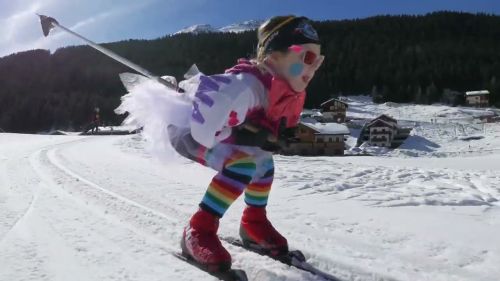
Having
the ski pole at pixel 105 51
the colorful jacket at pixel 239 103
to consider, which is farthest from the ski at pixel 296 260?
the ski pole at pixel 105 51

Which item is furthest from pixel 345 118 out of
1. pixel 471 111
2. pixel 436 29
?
pixel 436 29

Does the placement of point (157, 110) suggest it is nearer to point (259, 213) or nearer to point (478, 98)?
point (259, 213)

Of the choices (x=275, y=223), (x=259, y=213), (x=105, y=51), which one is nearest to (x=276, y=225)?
(x=275, y=223)

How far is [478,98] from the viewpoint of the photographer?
78.9 metres

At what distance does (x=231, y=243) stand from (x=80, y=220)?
1068 mm

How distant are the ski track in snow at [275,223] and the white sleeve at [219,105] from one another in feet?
2.10

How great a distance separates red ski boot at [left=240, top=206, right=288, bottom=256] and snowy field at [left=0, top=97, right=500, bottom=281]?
0.36 ft

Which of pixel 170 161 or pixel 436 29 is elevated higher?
pixel 436 29

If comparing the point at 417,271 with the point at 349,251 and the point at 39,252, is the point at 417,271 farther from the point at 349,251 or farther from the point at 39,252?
the point at 39,252

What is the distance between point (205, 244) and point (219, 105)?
70cm

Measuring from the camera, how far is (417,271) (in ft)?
7.28

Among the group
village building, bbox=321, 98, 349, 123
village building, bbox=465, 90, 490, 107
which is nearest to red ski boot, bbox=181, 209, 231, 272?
village building, bbox=321, 98, 349, 123

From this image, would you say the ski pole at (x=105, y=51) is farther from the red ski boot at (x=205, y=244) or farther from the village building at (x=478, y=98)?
the village building at (x=478, y=98)

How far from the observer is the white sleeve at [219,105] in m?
2.19
